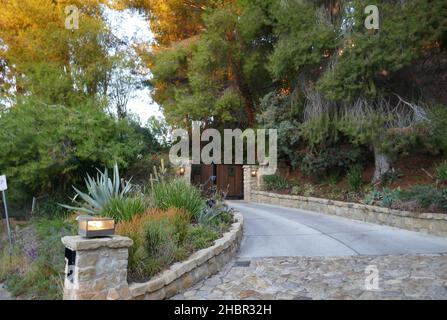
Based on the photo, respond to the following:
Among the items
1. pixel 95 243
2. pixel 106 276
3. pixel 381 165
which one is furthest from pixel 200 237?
pixel 381 165

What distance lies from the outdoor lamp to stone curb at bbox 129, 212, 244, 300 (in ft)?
2.13

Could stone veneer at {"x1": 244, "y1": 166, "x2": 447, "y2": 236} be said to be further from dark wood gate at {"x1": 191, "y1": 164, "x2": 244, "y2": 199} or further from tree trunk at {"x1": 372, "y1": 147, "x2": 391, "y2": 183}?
dark wood gate at {"x1": 191, "y1": 164, "x2": 244, "y2": 199}

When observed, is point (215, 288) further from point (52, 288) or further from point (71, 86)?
point (71, 86)

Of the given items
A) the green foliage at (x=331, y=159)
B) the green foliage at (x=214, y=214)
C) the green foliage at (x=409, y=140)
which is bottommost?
the green foliage at (x=214, y=214)

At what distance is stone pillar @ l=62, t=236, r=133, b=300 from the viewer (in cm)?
353

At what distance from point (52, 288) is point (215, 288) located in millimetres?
2094

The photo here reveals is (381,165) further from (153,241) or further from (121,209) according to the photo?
(153,241)

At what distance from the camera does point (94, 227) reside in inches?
146

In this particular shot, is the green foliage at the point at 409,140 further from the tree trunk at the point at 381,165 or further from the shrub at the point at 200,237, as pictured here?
the shrub at the point at 200,237

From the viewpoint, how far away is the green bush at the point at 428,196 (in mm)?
7820

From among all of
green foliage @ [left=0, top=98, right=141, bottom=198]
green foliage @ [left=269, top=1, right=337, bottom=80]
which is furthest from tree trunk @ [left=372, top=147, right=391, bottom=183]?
green foliage @ [left=0, top=98, right=141, bottom=198]

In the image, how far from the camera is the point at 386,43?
29.0 feet

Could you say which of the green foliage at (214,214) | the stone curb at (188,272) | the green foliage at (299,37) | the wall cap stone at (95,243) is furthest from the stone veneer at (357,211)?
the wall cap stone at (95,243)

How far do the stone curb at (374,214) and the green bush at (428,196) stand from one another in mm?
339
